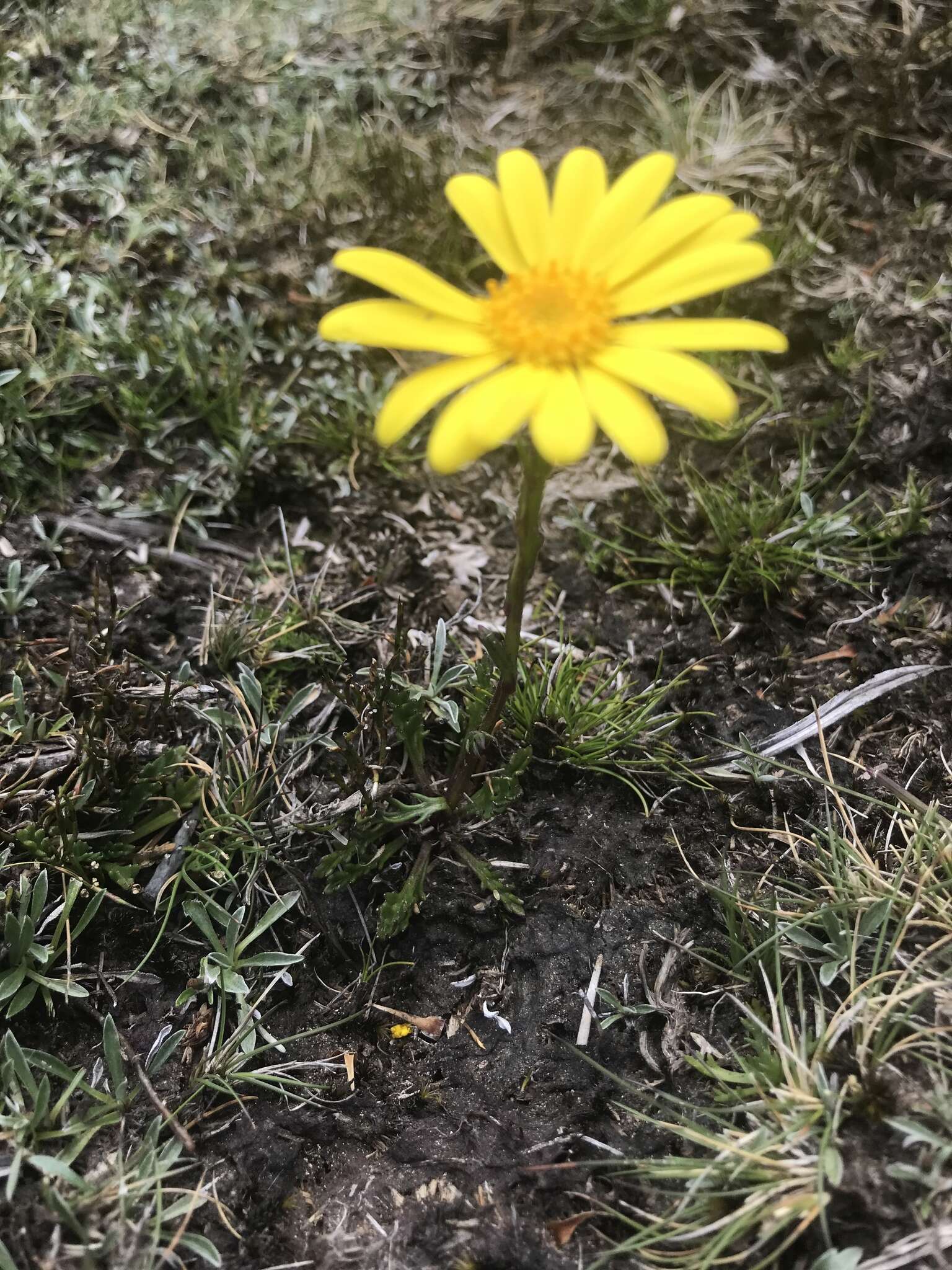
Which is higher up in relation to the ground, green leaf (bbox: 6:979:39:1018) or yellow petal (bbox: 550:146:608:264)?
yellow petal (bbox: 550:146:608:264)

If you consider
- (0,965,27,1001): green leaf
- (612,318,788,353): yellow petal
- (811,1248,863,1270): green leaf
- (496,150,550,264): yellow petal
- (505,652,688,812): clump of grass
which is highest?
(496,150,550,264): yellow petal

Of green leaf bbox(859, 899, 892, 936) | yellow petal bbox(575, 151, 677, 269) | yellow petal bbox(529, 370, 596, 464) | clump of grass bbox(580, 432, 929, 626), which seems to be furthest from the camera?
clump of grass bbox(580, 432, 929, 626)

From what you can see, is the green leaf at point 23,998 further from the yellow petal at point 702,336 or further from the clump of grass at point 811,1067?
the yellow petal at point 702,336

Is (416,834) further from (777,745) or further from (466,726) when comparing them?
(777,745)

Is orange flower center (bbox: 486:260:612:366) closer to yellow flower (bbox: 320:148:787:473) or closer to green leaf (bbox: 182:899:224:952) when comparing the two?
yellow flower (bbox: 320:148:787:473)

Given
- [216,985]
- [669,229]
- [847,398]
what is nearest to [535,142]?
[847,398]

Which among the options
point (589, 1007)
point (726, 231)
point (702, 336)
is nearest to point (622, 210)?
point (726, 231)

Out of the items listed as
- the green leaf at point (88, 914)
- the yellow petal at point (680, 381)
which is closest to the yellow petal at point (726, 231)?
the yellow petal at point (680, 381)

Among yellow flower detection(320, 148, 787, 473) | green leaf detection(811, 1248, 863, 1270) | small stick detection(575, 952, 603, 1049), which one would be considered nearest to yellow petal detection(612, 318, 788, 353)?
yellow flower detection(320, 148, 787, 473)
